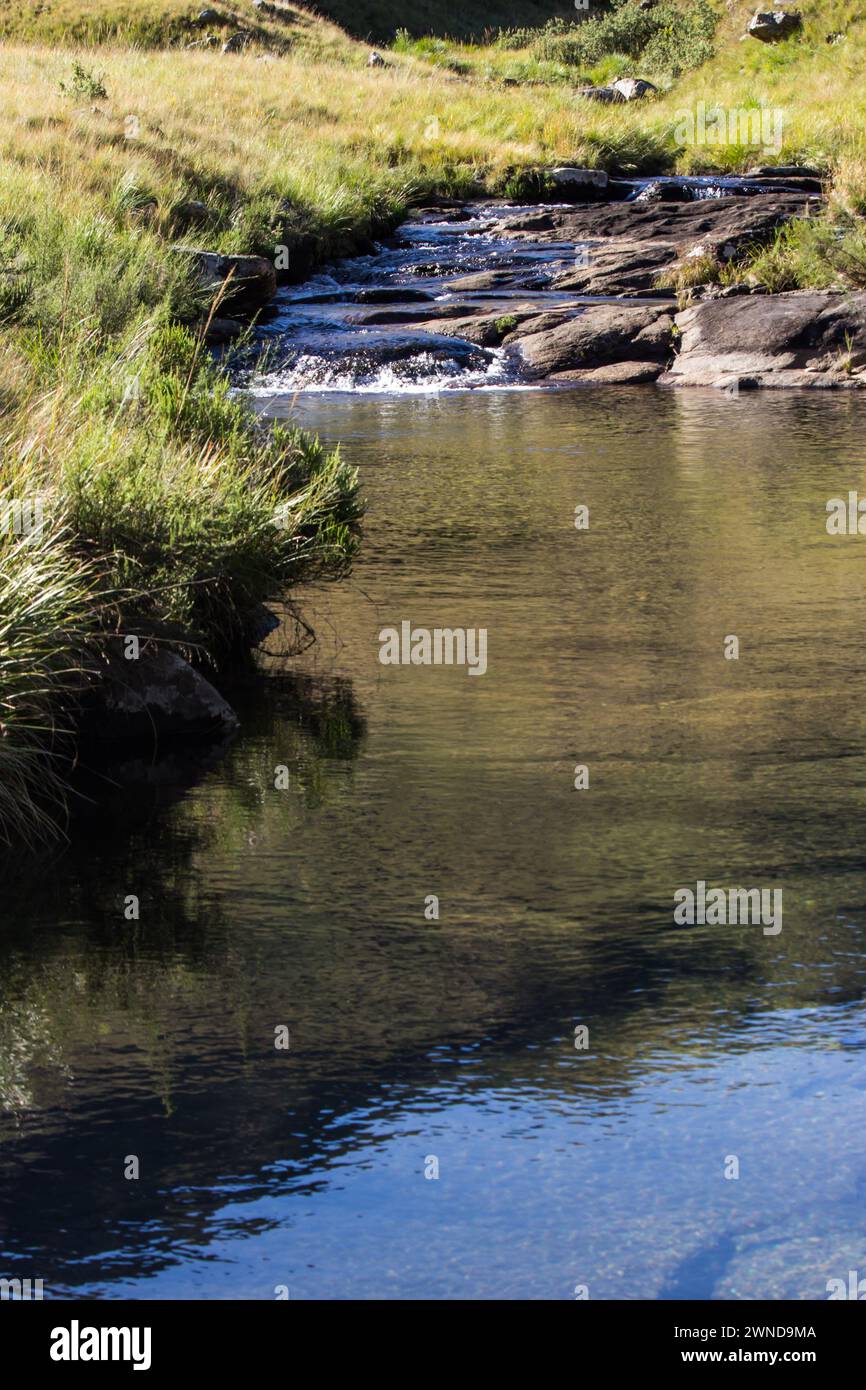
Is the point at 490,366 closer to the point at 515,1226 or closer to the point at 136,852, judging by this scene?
the point at 136,852

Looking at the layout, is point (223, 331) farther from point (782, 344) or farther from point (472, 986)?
point (472, 986)

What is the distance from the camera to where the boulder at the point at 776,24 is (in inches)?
1652

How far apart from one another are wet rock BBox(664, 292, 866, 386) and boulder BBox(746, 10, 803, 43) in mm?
26987

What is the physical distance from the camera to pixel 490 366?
62.0 ft

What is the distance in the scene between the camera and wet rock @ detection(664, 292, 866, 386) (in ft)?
57.1

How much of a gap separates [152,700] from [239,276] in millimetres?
13765

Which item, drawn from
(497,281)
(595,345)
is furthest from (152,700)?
(497,281)

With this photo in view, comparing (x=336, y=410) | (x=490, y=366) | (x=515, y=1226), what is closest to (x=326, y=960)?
(x=515, y=1226)

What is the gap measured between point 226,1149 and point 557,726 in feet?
10.6

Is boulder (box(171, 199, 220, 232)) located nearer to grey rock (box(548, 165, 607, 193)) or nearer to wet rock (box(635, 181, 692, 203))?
wet rock (box(635, 181, 692, 203))

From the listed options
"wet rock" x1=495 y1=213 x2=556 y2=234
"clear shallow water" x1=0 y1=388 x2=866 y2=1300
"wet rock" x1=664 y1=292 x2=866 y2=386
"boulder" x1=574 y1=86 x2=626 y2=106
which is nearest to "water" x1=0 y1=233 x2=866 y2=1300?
"clear shallow water" x1=0 y1=388 x2=866 y2=1300

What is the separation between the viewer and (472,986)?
450 centimetres

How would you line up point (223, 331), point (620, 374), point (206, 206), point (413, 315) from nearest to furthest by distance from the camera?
point (620, 374)
point (223, 331)
point (413, 315)
point (206, 206)

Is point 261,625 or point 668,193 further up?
point 668,193
